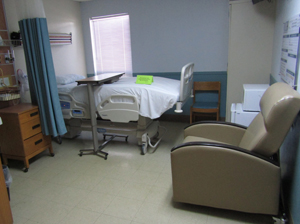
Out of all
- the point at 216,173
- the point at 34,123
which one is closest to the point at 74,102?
the point at 34,123

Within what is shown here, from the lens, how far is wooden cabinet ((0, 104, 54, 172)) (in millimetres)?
2799

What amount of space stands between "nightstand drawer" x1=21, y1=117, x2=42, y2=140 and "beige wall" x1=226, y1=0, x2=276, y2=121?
2771 millimetres

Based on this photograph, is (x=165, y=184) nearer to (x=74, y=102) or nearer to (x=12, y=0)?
(x=74, y=102)

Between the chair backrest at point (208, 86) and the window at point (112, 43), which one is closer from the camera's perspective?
the chair backrest at point (208, 86)

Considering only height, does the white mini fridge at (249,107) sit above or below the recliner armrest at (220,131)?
A: above

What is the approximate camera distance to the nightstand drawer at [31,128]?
2.84 meters

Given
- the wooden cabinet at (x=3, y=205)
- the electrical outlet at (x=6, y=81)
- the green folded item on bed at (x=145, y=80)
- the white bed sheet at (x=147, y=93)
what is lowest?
the wooden cabinet at (x=3, y=205)

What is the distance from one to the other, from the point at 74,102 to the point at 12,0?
5.69 feet

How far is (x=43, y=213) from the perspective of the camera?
7.00ft

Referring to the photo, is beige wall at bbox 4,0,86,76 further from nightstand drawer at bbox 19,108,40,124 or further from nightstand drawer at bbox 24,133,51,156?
nightstand drawer at bbox 24,133,51,156

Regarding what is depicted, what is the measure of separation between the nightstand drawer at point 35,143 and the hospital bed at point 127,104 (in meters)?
0.47

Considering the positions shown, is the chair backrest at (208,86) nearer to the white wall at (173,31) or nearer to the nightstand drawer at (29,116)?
the white wall at (173,31)

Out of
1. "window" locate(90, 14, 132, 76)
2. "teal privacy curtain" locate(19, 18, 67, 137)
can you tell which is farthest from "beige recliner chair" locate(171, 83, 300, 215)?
"window" locate(90, 14, 132, 76)

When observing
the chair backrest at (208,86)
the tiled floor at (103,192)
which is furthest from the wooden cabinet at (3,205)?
the chair backrest at (208,86)
